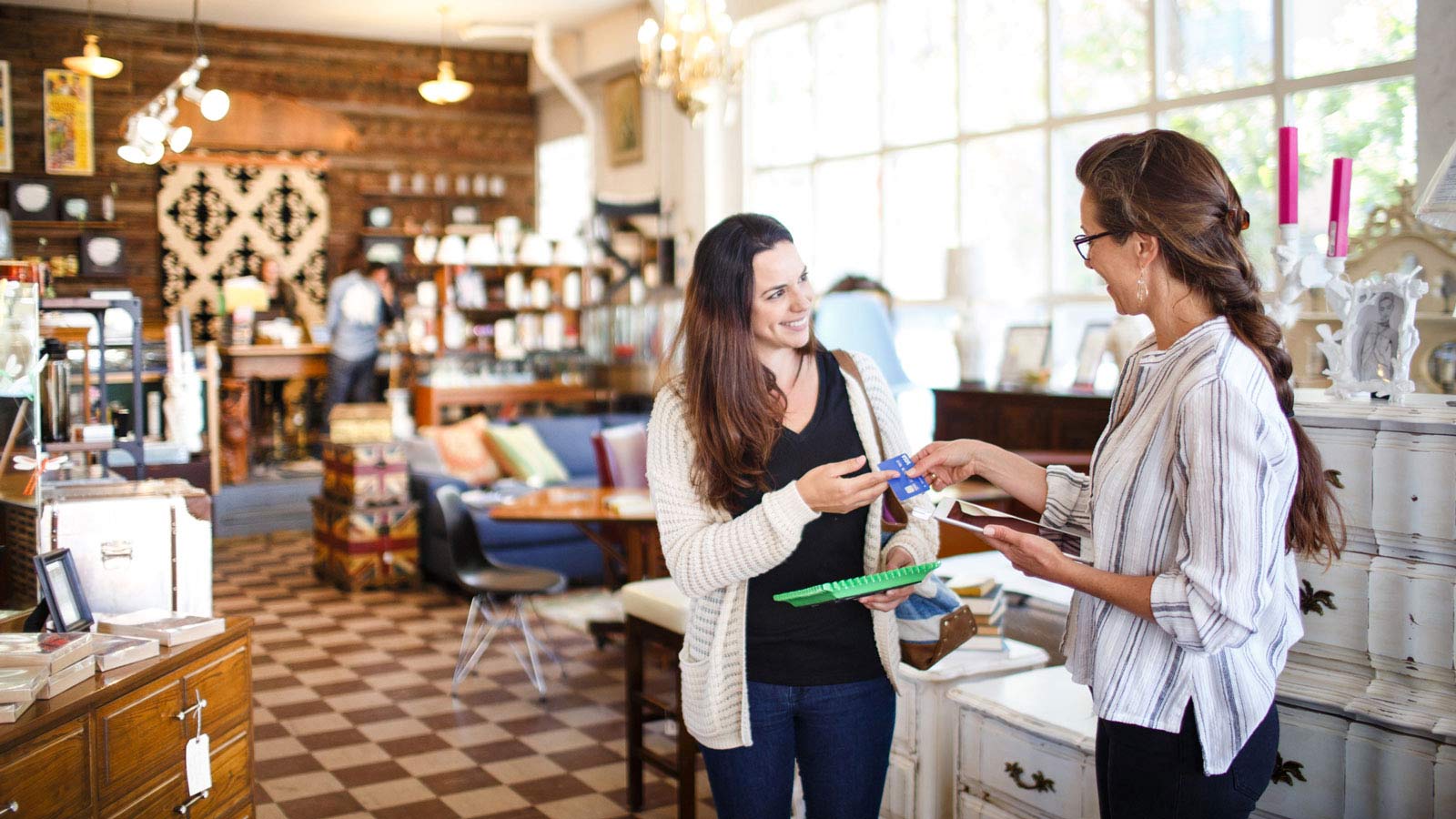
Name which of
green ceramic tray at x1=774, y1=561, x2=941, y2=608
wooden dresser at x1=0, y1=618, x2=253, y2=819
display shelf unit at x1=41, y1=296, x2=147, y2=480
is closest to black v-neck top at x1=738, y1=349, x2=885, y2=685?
green ceramic tray at x1=774, y1=561, x2=941, y2=608

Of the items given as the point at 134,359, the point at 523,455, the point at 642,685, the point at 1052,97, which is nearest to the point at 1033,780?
the point at 642,685

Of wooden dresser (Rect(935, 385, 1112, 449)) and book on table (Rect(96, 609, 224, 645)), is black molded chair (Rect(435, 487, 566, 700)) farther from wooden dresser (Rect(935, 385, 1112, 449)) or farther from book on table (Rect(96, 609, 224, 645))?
book on table (Rect(96, 609, 224, 645))

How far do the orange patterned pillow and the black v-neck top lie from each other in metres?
6.22

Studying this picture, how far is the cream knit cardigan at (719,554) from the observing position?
214 cm

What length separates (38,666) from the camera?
7.72ft

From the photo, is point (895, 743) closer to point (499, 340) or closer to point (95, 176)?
point (499, 340)

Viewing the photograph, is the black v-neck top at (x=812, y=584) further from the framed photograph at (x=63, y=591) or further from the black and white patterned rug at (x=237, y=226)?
the black and white patterned rug at (x=237, y=226)

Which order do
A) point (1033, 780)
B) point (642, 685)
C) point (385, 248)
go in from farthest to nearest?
1. point (385, 248)
2. point (642, 685)
3. point (1033, 780)

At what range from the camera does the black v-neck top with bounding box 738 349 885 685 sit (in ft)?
7.37

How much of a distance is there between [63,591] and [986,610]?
227 centimetres

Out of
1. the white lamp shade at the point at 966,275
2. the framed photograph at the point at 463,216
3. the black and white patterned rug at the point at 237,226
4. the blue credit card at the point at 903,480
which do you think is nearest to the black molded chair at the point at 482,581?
the white lamp shade at the point at 966,275

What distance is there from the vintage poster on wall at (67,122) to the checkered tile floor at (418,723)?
264 inches

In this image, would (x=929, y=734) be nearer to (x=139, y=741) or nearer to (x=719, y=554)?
(x=719, y=554)

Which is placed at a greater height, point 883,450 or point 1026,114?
point 1026,114
